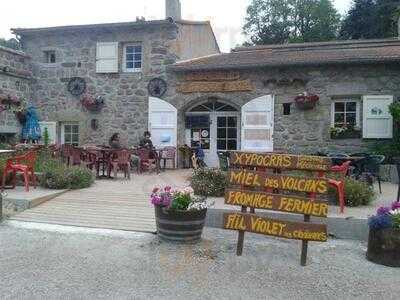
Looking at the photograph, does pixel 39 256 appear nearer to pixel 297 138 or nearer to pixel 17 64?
pixel 297 138

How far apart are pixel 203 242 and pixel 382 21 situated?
21.2 meters

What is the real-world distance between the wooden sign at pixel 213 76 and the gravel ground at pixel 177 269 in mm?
7847

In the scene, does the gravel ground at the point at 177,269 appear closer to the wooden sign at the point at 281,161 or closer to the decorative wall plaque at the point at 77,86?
the wooden sign at the point at 281,161

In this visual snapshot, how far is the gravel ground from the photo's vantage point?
13.8 ft

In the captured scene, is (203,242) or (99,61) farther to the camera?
(99,61)

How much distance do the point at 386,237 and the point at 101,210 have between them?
14.3 ft

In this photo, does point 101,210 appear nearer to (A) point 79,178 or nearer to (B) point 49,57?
(A) point 79,178

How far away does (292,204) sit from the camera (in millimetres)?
5305

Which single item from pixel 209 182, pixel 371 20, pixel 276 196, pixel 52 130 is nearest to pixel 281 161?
pixel 276 196

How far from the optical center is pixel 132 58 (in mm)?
14891

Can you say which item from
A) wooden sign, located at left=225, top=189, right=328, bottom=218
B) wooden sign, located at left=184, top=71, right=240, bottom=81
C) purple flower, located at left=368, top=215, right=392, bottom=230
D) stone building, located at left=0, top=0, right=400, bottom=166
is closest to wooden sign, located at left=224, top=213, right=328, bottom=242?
wooden sign, located at left=225, top=189, right=328, bottom=218

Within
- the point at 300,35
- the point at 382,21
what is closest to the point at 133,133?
the point at 382,21

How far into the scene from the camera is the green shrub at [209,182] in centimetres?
802

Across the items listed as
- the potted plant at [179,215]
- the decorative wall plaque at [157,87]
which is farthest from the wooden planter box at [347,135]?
the potted plant at [179,215]
